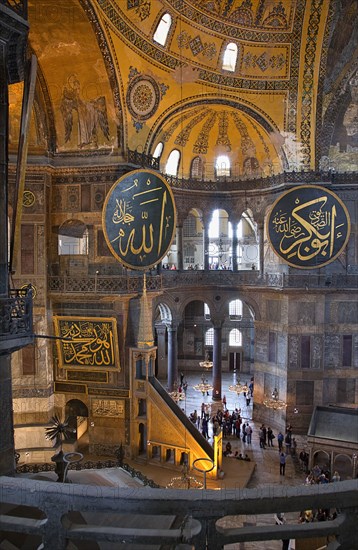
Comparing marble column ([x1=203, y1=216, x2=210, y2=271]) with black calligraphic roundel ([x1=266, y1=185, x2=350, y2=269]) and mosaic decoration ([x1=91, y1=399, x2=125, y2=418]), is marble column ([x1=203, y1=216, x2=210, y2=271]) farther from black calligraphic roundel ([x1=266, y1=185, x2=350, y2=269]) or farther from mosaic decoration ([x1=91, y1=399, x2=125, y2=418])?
mosaic decoration ([x1=91, y1=399, x2=125, y2=418])

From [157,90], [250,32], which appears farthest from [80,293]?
[250,32]

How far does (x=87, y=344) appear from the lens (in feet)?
42.2

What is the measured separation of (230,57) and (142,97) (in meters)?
3.15

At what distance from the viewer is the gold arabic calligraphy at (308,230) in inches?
532

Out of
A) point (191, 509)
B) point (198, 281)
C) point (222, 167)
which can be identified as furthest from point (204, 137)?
point (191, 509)

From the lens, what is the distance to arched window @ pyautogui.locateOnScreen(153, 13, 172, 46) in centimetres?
1227

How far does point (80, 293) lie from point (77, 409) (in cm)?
328

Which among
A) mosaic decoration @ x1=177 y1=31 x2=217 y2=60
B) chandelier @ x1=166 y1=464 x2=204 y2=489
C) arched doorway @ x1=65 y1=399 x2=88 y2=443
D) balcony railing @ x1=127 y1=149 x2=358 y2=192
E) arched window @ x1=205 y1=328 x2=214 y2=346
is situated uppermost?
mosaic decoration @ x1=177 y1=31 x2=217 y2=60

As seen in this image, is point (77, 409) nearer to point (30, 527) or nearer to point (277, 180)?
point (277, 180)

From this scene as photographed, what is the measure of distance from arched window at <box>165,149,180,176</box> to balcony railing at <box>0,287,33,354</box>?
1169cm

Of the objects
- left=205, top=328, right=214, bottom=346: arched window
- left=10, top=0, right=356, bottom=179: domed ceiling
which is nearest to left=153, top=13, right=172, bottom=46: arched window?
left=10, top=0, right=356, bottom=179: domed ceiling

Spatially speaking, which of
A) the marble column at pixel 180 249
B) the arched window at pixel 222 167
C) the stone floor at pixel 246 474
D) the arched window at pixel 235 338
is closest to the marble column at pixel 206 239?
the marble column at pixel 180 249

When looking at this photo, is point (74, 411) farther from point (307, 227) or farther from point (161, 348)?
point (161, 348)

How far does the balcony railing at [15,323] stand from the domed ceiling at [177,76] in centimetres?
798
